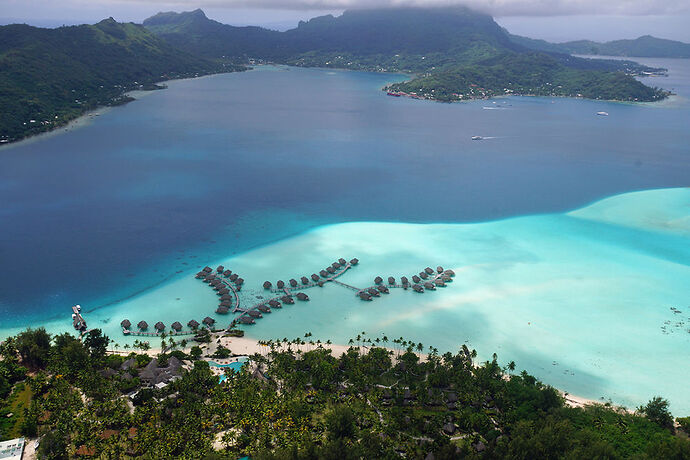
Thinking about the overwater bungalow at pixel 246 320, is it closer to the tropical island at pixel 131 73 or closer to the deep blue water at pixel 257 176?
the deep blue water at pixel 257 176

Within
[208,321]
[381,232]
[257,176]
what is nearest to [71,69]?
[257,176]

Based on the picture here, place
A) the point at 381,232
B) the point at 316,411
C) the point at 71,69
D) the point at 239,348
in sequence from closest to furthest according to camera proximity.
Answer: the point at 316,411 < the point at 239,348 < the point at 381,232 < the point at 71,69

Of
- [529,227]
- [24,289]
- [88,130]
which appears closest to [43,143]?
[88,130]

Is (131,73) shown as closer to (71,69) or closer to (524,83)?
(71,69)

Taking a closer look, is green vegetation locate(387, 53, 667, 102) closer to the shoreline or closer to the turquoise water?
the turquoise water

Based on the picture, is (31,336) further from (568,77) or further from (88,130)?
(568,77)

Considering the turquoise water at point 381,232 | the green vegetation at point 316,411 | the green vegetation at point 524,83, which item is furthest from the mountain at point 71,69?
the green vegetation at point 524,83
